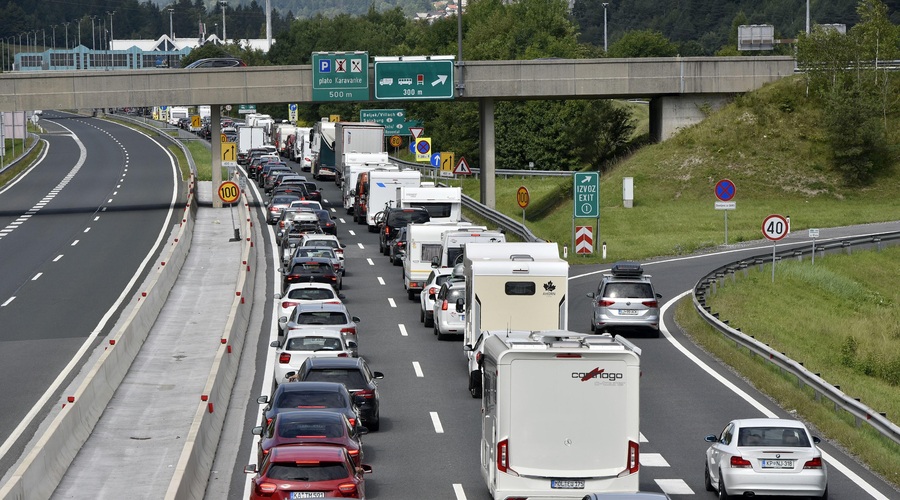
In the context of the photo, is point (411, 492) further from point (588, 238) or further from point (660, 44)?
point (660, 44)

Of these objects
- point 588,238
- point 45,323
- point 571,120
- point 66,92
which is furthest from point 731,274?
point 571,120

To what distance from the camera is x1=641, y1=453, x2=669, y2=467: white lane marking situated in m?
22.3

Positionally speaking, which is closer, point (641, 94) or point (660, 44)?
point (641, 94)

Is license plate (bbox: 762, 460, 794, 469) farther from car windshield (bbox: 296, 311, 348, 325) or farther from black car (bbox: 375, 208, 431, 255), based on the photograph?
black car (bbox: 375, 208, 431, 255)

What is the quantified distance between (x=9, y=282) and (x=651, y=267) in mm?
22902

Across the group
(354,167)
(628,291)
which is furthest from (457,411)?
(354,167)

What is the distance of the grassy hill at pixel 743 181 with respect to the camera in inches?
2571

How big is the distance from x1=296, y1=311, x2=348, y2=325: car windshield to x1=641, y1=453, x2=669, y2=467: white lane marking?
33.9 feet

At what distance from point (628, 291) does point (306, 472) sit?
2010cm

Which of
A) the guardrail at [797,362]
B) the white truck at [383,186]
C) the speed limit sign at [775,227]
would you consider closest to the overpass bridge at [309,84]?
the white truck at [383,186]

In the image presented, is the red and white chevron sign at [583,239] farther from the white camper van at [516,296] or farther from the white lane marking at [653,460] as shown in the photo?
the white lane marking at [653,460]

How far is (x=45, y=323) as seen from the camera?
3788 cm

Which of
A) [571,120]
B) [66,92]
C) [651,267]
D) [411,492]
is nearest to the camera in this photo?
[411,492]

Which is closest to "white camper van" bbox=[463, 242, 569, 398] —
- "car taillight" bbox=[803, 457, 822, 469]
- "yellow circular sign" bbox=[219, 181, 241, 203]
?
"car taillight" bbox=[803, 457, 822, 469]
